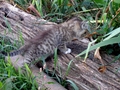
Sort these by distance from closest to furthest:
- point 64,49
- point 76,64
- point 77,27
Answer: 1. point 76,64
2. point 64,49
3. point 77,27

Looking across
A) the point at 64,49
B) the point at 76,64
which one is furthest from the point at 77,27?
the point at 76,64

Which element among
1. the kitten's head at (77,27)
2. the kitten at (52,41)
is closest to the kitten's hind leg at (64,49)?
the kitten at (52,41)

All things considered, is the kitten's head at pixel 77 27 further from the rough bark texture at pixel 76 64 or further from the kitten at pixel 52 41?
the rough bark texture at pixel 76 64

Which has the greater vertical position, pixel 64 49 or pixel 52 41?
pixel 52 41

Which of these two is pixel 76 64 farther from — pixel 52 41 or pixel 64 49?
pixel 52 41

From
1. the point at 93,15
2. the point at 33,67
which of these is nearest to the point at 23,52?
the point at 33,67

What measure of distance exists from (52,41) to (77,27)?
45cm

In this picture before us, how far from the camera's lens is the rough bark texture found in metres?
3.07

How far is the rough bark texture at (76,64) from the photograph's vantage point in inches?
121

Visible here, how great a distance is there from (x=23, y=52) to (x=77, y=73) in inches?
25.0

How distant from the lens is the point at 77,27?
3881 millimetres

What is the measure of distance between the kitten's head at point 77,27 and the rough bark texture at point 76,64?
141 mm

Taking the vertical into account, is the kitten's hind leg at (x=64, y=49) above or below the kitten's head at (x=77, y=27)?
below

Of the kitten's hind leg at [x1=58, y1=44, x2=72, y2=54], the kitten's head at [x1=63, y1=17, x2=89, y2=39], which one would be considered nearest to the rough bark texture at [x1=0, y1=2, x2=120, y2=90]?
the kitten's hind leg at [x1=58, y1=44, x2=72, y2=54]
